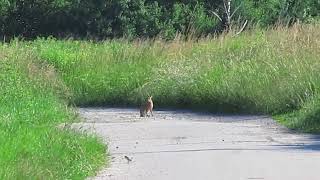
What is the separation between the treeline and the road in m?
24.3

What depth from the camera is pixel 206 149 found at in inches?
573

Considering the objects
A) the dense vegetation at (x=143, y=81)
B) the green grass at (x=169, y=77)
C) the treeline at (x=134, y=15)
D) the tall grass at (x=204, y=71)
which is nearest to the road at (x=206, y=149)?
the dense vegetation at (x=143, y=81)

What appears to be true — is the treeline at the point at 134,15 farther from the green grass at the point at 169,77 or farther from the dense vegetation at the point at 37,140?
the dense vegetation at the point at 37,140

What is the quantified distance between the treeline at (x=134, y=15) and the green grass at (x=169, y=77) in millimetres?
12410

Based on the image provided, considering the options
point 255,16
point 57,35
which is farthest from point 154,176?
point 57,35

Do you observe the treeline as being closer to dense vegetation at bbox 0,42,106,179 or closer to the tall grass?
the tall grass

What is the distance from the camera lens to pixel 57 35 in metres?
48.3

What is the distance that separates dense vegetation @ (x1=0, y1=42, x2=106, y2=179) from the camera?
33.0 ft

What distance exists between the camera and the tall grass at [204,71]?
74.5ft

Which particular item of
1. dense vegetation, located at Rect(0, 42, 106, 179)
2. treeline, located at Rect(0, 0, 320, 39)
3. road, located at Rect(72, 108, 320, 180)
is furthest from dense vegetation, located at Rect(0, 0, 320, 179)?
treeline, located at Rect(0, 0, 320, 39)

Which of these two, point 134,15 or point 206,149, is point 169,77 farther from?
point 134,15

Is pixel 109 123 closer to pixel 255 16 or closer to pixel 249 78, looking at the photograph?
pixel 249 78

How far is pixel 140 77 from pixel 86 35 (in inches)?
777

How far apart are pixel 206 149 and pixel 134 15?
104 feet
